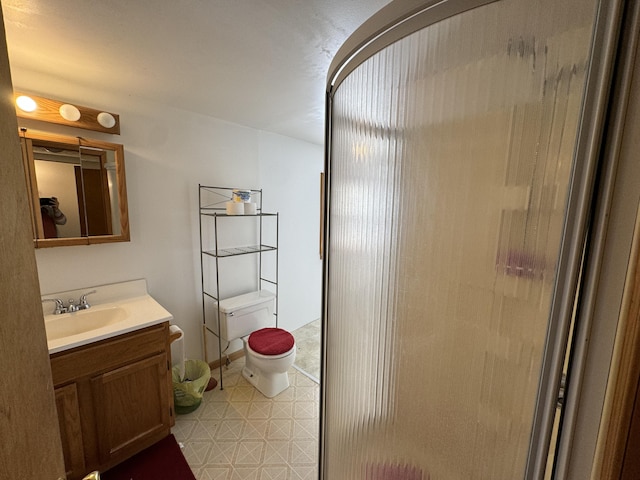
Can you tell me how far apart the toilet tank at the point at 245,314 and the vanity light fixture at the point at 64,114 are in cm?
145

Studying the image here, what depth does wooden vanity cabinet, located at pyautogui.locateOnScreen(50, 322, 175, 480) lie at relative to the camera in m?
1.32

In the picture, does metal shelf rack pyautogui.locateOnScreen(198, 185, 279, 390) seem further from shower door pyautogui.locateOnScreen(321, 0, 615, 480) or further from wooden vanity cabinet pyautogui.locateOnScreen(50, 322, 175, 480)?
shower door pyautogui.locateOnScreen(321, 0, 615, 480)

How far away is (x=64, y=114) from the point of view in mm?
1507

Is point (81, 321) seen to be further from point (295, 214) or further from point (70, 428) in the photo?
point (295, 214)

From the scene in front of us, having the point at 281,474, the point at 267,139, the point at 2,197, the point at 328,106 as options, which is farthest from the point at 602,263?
the point at 267,139


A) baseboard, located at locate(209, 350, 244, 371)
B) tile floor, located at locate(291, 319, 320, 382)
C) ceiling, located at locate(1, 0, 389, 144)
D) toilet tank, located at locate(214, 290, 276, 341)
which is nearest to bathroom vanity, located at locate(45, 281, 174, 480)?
toilet tank, located at locate(214, 290, 276, 341)

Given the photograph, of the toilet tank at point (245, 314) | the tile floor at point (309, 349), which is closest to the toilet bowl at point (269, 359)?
the toilet tank at point (245, 314)

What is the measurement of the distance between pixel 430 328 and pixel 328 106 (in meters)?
0.71

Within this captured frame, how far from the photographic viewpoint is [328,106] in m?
0.87

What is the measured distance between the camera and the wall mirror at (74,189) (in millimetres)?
1486

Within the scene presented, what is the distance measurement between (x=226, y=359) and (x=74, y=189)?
5.82ft

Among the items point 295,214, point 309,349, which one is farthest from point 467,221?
point 309,349

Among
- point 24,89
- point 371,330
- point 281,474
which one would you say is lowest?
point 281,474

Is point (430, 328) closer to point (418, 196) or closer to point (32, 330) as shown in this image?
point (418, 196)
